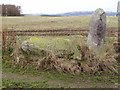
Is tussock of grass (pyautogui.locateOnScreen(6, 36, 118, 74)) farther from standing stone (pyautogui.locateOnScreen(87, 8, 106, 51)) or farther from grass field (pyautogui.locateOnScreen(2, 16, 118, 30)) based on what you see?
grass field (pyautogui.locateOnScreen(2, 16, 118, 30))

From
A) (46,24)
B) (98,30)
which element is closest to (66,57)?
(98,30)

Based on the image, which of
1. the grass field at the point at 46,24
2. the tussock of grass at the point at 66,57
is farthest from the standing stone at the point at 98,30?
the grass field at the point at 46,24

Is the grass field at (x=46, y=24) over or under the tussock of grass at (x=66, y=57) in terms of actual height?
over

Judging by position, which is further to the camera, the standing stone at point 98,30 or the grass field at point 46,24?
the grass field at point 46,24

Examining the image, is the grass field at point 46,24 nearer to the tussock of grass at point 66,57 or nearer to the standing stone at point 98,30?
the standing stone at point 98,30

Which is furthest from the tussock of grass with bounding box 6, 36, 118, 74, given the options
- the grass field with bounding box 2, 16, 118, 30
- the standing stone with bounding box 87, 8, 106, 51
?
the grass field with bounding box 2, 16, 118, 30

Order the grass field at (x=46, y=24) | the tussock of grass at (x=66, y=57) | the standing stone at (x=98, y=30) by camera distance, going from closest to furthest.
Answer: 1. the tussock of grass at (x=66, y=57)
2. the standing stone at (x=98, y=30)
3. the grass field at (x=46, y=24)

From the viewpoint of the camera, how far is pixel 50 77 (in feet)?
25.0

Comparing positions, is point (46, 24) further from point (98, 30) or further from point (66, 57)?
point (66, 57)

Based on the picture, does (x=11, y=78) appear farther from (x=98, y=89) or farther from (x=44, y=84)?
(x=98, y=89)

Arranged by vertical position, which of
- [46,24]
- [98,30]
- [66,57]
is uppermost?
[98,30]

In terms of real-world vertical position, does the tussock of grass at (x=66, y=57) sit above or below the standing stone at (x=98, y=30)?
below

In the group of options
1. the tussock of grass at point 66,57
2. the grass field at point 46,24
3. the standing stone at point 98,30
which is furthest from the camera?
the grass field at point 46,24

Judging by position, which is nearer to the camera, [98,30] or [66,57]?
[66,57]
